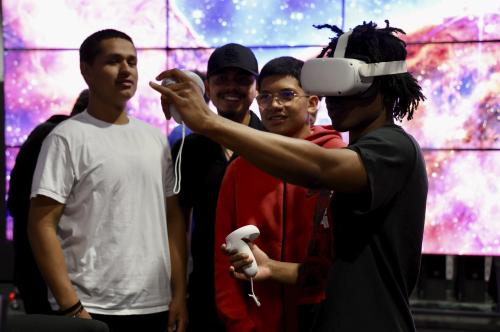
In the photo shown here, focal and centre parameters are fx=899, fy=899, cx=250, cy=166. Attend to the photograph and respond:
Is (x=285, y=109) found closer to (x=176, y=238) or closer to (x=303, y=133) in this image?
(x=303, y=133)

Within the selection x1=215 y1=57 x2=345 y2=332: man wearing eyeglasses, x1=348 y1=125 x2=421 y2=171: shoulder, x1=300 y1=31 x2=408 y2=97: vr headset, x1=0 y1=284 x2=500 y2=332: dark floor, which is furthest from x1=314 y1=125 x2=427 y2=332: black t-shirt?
x1=0 y1=284 x2=500 y2=332: dark floor

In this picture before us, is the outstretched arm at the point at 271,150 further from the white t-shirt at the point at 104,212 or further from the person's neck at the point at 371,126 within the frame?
the white t-shirt at the point at 104,212

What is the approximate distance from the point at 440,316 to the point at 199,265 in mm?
2753

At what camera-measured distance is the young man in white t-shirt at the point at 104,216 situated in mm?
2980

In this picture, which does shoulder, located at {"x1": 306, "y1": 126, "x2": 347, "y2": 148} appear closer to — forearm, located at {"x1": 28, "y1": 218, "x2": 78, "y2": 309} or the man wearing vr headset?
the man wearing vr headset

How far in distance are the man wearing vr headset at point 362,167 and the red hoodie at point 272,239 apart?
684 mm

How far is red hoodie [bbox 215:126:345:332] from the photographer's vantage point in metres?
2.74

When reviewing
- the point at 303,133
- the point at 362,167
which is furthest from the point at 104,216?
the point at 362,167

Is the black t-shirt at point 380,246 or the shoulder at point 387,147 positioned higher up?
the shoulder at point 387,147

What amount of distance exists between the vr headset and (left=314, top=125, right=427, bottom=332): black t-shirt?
4.6 inches

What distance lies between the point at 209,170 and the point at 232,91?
318mm

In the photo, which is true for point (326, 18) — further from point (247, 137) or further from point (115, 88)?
point (247, 137)

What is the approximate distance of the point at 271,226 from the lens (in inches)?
109

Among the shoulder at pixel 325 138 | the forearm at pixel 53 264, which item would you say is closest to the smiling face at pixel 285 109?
the shoulder at pixel 325 138
